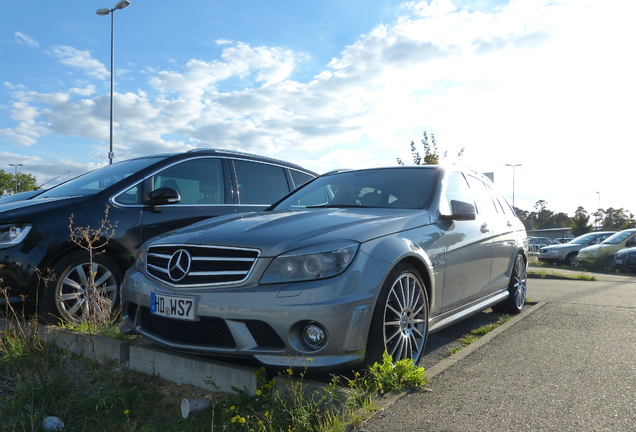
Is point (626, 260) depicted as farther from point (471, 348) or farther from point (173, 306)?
point (173, 306)

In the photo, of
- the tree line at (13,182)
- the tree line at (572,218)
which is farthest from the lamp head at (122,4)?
the tree line at (13,182)

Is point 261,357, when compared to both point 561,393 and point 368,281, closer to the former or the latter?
point 368,281

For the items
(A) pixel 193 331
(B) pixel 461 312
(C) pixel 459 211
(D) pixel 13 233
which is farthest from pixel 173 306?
(B) pixel 461 312

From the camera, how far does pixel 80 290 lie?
181 inches

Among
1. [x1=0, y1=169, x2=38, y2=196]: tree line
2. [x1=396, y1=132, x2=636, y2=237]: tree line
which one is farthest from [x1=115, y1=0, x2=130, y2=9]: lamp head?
[x1=0, y1=169, x2=38, y2=196]: tree line

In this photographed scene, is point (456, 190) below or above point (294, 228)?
above

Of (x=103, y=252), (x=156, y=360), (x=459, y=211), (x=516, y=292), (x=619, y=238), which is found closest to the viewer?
(x=156, y=360)

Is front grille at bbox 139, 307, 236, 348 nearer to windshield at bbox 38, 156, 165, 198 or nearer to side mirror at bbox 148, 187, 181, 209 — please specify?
side mirror at bbox 148, 187, 181, 209

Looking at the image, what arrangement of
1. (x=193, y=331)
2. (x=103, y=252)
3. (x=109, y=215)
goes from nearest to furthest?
(x=193, y=331)
(x=103, y=252)
(x=109, y=215)

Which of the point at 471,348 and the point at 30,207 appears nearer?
the point at 471,348

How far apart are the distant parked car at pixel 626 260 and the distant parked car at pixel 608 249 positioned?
0.41 metres

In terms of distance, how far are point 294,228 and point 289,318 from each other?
2.14ft

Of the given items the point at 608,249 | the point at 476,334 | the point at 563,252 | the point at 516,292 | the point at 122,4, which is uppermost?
the point at 122,4

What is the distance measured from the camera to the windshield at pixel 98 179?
520cm
